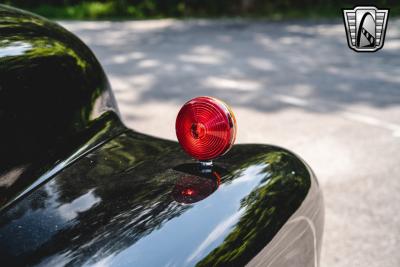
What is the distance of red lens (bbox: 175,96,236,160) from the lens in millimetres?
1741

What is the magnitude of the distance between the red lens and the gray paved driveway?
1404 millimetres

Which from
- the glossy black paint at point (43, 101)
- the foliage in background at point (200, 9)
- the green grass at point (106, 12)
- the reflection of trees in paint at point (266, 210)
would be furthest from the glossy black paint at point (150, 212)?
the green grass at point (106, 12)

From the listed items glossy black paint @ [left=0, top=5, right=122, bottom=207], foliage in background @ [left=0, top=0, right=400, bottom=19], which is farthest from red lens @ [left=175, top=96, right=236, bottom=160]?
foliage in background @ [left=0, top=0, right=400, bottom=19]

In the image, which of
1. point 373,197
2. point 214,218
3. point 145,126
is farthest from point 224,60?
point 214,218

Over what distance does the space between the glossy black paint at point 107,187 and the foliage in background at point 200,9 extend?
1398 cm

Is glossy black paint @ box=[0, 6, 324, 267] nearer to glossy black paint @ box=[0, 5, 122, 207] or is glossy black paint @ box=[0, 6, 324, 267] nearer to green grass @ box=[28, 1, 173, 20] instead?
glossy black paint @ box=[0, 5, 122, 207]

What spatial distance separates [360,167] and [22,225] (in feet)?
10.4

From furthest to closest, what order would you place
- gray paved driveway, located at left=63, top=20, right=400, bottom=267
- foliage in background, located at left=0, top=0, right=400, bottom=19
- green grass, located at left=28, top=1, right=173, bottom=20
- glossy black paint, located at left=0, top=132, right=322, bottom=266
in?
1. green grass, located at left=28, top=1, right=173, bottom=20
2. foliage in background, located at left=0, top=0, right=400, bottom=19
3. gray paved driveway, located at left=63, top=20, right=400, bottom=267
4. glossy black paint, located at left=0, top=132, right=322, bottom=266

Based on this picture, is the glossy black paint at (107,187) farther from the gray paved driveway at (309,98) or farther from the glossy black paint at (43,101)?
the gray paved driveway at (309,98)

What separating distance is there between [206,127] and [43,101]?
0.68 m

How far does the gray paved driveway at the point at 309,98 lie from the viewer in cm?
335

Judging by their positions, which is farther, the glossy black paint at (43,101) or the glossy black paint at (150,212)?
the glossy black paint at (43,101)

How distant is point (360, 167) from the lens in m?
4.10

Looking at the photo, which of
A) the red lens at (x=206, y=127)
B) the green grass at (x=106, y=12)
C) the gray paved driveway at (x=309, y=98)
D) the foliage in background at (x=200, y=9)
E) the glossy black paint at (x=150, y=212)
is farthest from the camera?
the green grass at (x=106, y=12)
